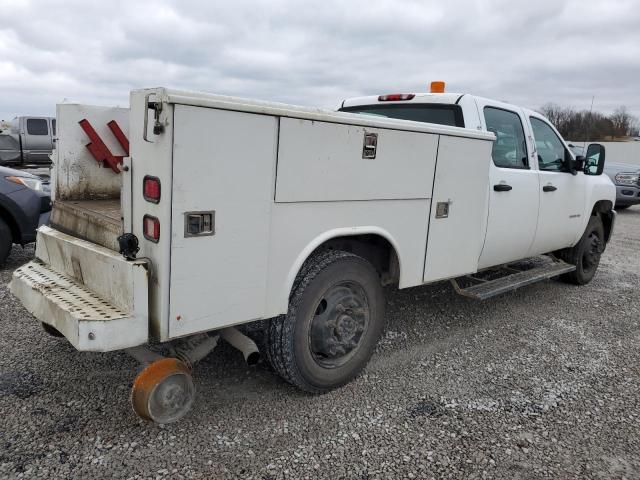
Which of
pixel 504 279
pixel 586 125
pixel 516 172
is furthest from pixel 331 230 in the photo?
pixel 586 125

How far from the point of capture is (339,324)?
3.40m

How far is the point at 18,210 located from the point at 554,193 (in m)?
5.67

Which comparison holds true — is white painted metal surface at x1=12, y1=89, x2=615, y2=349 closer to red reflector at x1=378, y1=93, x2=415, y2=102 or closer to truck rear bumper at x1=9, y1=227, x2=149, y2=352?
truck rear bumper at x1=9, y1=227, x2=149, y2=352

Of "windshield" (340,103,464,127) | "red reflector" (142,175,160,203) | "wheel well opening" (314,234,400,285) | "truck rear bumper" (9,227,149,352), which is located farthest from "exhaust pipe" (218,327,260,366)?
"windshield" (340,103,464,127)

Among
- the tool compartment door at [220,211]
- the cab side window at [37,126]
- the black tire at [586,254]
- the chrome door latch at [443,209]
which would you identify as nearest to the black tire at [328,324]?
the tool compartment door at [220,211]

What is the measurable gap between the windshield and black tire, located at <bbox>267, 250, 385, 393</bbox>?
5.41 ft

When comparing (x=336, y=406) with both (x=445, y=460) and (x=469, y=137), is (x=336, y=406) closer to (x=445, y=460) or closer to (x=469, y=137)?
(x=445, y=460)

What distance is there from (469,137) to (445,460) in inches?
90.1

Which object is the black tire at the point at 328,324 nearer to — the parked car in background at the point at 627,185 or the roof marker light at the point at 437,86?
the roof marker light at the point at 437,86

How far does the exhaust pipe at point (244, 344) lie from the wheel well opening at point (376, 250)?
0.78 meters

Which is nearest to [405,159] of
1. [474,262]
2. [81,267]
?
[474,262]

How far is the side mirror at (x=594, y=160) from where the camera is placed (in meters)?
5.79

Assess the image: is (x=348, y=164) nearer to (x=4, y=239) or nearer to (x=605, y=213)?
(x=4, y=239)

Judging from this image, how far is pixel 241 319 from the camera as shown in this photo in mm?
2846
